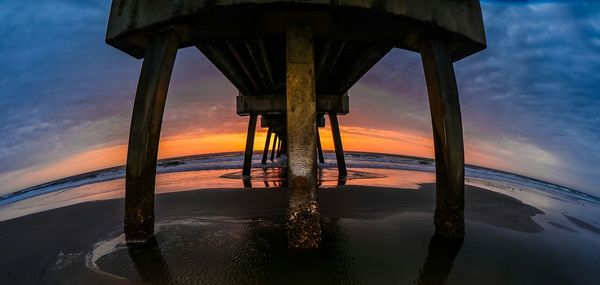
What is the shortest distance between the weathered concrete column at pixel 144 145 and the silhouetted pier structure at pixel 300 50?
0.04 ft

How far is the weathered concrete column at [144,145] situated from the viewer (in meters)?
3.65

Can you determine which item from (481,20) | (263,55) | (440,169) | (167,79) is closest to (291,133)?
(167,79)

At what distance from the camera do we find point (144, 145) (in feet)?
12.0

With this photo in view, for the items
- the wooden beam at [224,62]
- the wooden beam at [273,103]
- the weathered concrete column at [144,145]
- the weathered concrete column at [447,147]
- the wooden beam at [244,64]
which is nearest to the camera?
the weathered concrete column at [144,145]

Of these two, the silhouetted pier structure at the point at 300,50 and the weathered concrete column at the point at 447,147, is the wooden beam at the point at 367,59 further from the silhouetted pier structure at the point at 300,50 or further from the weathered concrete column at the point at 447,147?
the weathered concrete column at the point at 447,147

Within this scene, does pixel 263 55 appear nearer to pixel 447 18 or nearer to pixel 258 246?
pixel 447 18

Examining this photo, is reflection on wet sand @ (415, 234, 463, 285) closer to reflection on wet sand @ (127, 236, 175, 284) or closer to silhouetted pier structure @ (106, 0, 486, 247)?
silhouetted pier structure @ (106, 0, 486, 247)

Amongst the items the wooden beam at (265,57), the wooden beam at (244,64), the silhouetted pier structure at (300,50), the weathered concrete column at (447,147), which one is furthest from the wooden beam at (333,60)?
the weathered concrete column at (447,147)

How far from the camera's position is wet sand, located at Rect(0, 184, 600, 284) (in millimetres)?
2852

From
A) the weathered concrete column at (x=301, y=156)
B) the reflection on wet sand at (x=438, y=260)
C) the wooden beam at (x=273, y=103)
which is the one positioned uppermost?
the wooden beam at (x=273, y=103)

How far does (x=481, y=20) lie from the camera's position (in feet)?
14.9

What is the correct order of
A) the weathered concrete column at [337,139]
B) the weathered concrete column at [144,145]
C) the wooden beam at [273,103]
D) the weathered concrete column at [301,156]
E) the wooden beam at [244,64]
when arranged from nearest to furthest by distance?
the weathered concrete column at [301,156] < the weathered concrete column at [144,145] < the wooden beam at [244,64] < the wooden beam at [273,103] < the weathered concrete column at [337,139]

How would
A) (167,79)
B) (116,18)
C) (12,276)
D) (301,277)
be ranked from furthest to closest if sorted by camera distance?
(116,18), (167,79), (12,276), (301,277)

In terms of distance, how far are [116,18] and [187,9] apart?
1.45 m
